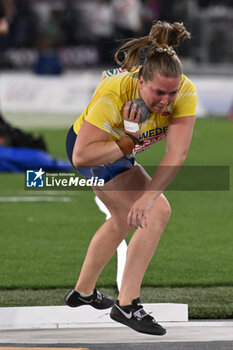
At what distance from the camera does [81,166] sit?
221 inches

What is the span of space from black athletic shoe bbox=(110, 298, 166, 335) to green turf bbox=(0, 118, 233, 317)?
148 cm

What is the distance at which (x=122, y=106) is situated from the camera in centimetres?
548

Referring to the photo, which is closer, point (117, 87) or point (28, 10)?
point (117, 87)

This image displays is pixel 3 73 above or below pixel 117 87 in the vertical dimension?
below

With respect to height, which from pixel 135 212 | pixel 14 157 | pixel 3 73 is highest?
pixel 135 212

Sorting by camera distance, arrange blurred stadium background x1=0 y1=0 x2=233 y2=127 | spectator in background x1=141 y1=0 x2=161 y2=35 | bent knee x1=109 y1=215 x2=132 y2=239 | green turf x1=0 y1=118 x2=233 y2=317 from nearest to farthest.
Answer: bent knee x1=109 y1=215 x2=132 y2=239
green turf x1=0 y1=118 x2=233 y2=317
blurred stadium background x1=0 y1=0 x2=233 y2=127
spectator in background x1=141 y1=0 x2=161 y2=35

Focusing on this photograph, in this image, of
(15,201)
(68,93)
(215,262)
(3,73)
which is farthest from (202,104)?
(215,262)

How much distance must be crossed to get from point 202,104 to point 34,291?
15.9m

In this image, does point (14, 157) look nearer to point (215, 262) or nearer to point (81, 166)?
point (215, 262)

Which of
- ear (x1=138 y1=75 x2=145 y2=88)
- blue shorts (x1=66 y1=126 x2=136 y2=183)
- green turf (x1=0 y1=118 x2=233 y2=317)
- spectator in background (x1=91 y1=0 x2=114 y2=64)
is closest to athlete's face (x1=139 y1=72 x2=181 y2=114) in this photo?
ear (x1=138 y1=75 x2=145 y2=88)

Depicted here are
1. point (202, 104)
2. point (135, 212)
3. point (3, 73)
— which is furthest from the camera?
point (3, 73)

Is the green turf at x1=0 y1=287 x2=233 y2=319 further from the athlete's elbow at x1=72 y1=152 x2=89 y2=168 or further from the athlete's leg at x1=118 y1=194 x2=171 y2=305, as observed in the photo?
the athlete's elbow at x1=72 y1=152 x2=89 y2=168

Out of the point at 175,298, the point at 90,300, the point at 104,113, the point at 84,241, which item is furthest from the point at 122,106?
the point at 84,241

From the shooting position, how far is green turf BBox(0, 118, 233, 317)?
7.40 m
